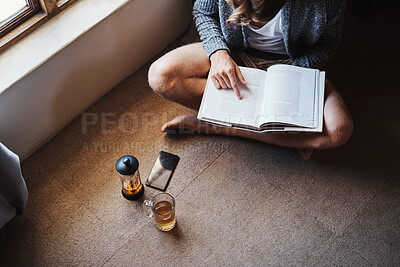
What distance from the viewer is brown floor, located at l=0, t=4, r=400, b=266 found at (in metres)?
1.40

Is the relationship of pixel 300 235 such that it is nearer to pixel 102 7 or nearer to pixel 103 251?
pixel 103 251

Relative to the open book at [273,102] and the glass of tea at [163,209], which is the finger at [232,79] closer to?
the open book at [273,102]

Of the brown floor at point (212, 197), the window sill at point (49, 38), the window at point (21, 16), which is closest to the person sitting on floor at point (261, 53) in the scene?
the brown floor at point (212, 197)

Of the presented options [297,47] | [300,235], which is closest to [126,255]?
[300,235]

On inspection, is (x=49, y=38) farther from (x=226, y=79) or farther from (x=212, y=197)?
(x=212, y=197)

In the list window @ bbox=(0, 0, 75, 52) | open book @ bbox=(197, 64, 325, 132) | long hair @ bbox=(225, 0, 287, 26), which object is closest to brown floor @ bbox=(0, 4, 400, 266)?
open book @ bbox=(197, 64, 325, 132)

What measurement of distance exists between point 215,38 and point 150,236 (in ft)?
2.33

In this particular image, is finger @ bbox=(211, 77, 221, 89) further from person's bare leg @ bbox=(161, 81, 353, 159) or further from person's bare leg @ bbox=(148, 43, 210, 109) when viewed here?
person's bare leg @ bbox=(161, 81, 353, 159)

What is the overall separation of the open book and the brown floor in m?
0.29

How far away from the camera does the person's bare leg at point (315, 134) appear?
137 cm

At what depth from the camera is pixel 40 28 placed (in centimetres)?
138

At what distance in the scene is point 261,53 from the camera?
150 cm

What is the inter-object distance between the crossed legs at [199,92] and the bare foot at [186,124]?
0.07 m

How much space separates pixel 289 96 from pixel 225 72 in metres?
0.22
